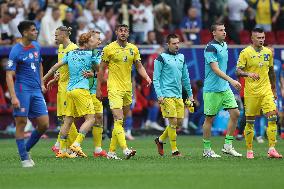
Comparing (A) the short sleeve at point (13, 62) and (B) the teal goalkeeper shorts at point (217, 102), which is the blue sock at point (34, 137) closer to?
(A) the short sleeve at point (13, 62)

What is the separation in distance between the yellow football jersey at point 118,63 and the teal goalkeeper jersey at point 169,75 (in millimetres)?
817

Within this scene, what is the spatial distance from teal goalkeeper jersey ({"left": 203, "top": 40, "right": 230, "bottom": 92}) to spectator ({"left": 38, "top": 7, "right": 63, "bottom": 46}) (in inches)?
425

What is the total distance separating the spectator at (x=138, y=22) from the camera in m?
32.4

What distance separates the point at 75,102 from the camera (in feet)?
67.1

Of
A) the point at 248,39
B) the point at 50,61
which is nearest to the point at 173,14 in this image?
the point at 248,39

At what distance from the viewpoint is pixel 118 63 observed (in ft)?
64.8

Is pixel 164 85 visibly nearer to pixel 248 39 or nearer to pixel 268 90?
pixel 268 90

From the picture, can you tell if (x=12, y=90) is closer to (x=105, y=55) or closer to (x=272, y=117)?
(x=105, y=55)

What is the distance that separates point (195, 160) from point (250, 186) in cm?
485

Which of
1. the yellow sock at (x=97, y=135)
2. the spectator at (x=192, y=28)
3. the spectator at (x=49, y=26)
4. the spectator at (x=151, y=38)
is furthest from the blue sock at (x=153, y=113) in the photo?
the yellow sock at (x=97, y=135)

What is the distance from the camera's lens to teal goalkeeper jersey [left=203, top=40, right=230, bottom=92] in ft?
65.5

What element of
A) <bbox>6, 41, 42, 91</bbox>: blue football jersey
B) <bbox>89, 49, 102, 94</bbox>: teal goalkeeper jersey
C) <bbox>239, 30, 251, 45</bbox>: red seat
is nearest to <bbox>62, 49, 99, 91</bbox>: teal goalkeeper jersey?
<bbox>89, 49, 102, 94</bbox>: teal goalkeeper jersey

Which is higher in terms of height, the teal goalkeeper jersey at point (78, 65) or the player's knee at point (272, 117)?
the teal goalkeeper jersey at point (78, 65)

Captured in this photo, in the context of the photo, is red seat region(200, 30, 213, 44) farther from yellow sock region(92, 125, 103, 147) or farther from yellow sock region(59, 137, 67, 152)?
yellow sock region(59, 137, 67, 152)
